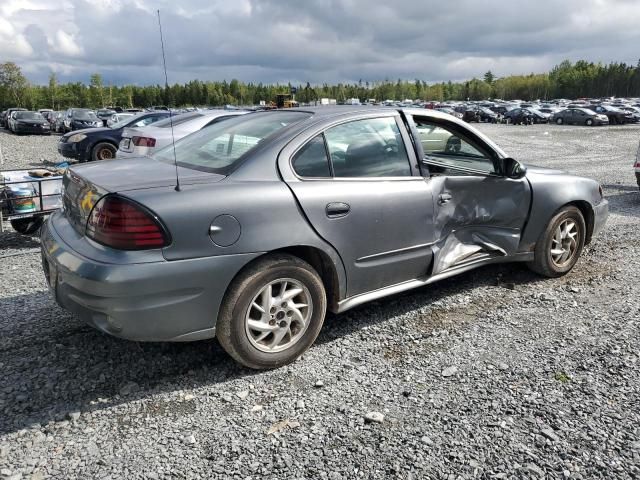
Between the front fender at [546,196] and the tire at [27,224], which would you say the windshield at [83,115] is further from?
the front fender at [546,196]

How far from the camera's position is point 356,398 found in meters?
2.96

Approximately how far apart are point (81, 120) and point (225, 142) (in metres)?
26.9

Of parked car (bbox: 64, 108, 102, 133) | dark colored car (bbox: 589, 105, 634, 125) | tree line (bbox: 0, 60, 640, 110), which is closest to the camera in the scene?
parked car (bbox: 64, 108, 102, 133)

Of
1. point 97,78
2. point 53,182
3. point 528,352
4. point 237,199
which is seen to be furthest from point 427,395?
point 97,78

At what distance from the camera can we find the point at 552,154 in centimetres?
1808

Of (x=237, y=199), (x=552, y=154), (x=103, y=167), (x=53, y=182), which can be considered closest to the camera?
(x=237, y=199)

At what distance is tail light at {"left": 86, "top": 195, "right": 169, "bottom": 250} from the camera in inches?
106

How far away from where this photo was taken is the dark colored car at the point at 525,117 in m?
42.9

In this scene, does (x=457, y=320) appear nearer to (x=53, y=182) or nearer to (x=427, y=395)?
(x=427, y=395)

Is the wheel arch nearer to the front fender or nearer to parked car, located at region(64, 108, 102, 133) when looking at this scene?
the front fender

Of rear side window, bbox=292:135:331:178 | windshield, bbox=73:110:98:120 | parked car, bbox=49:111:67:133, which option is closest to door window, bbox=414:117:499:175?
rear side window, bbox=292:135:331:178

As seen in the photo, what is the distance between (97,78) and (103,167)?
11220 cm

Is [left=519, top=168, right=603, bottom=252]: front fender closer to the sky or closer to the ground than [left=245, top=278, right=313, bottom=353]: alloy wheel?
closer to the sky

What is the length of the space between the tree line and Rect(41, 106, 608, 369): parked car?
7637 cm
